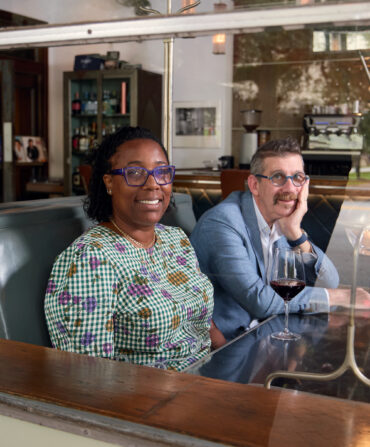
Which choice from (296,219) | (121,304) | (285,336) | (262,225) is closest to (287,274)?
(285,336)

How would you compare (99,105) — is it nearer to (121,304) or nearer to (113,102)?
(113,102)

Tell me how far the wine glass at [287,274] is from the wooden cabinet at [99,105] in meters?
4.88

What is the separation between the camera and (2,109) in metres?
6.52

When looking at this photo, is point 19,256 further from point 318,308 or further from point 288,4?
point 288,4

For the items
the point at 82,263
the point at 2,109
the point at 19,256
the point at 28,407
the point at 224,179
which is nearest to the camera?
the point at 28,407

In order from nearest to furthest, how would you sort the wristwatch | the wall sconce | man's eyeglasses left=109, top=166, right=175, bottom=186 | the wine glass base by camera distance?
the wall sconce
the wine glass base
the wristwatch
man's eyeglasses left=109, top=166, right=175, bottom=186

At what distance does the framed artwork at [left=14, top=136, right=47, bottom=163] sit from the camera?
677 centimetres

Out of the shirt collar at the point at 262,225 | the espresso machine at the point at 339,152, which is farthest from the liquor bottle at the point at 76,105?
the shirt collar at the point at 262,225

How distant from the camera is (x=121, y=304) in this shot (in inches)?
50.8

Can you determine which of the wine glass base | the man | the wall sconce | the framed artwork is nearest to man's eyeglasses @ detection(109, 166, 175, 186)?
the man

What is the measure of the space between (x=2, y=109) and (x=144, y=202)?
5.60 meters

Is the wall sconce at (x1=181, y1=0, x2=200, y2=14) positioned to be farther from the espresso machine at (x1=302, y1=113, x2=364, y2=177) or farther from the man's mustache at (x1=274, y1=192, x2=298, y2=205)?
the man's mustache at (x1=274, y1=192, x2=298, y2=205)

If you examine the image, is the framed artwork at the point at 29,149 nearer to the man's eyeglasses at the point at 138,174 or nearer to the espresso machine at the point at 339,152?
the espresso machine at the point at 339,152

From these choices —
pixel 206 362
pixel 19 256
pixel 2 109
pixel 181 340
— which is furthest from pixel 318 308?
pixel 2 109
